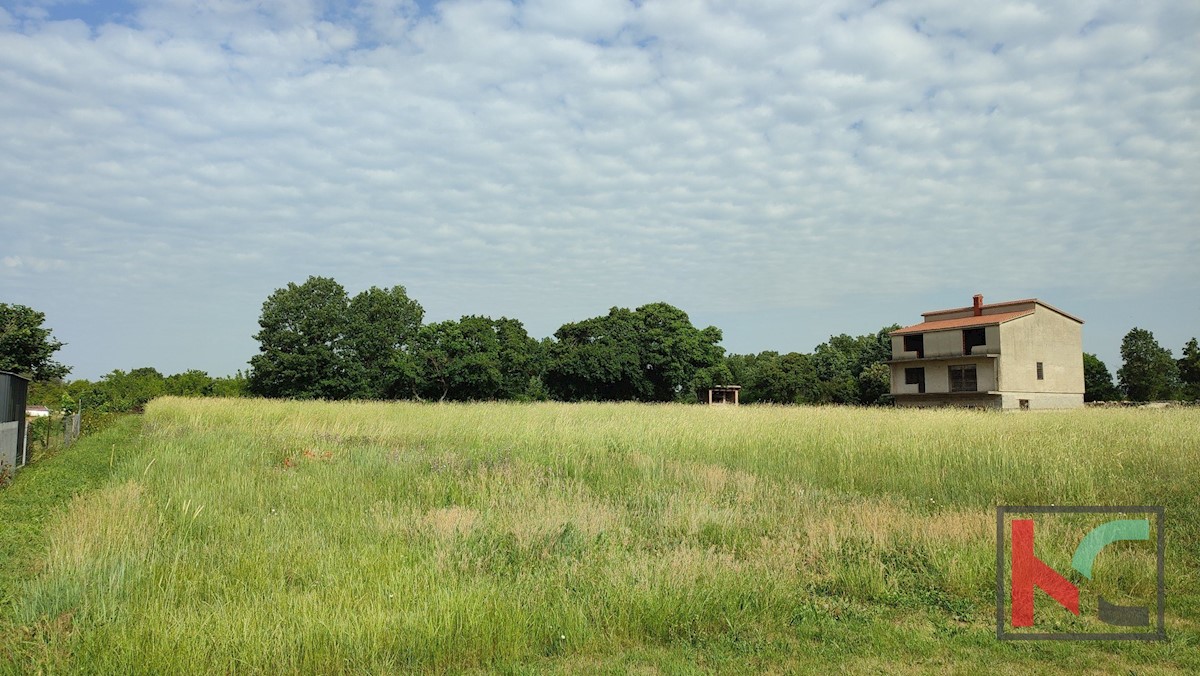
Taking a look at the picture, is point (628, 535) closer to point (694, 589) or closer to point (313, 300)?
point (694, 589)

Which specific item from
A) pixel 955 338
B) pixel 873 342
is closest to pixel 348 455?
pixel 955 338

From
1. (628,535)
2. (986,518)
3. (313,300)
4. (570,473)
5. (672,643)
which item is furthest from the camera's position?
(313,300)

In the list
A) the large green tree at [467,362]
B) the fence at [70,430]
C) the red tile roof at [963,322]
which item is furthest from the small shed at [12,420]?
the red tile roof at [963,322]

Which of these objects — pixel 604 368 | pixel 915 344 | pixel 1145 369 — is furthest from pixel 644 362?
pixel 1145 369

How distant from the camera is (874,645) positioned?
15.6 feet

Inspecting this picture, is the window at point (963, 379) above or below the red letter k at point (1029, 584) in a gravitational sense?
above

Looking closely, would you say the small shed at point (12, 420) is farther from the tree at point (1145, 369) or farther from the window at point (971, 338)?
the tree at point (1145, 369)

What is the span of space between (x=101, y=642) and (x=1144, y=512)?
1030cm

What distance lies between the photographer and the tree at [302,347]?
168ft

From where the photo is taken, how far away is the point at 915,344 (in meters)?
50.0

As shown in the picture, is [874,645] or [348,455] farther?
→ [348,455]

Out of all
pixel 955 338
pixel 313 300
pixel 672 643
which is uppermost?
pixel 313 300

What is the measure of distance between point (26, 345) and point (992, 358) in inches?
2196

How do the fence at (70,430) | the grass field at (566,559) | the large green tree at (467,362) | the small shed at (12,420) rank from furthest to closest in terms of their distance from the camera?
1. the large green tree at (467,362)
2. the fence at (70,430)
3. the small shed at (12,420)
4. the grass field at (566,559)
